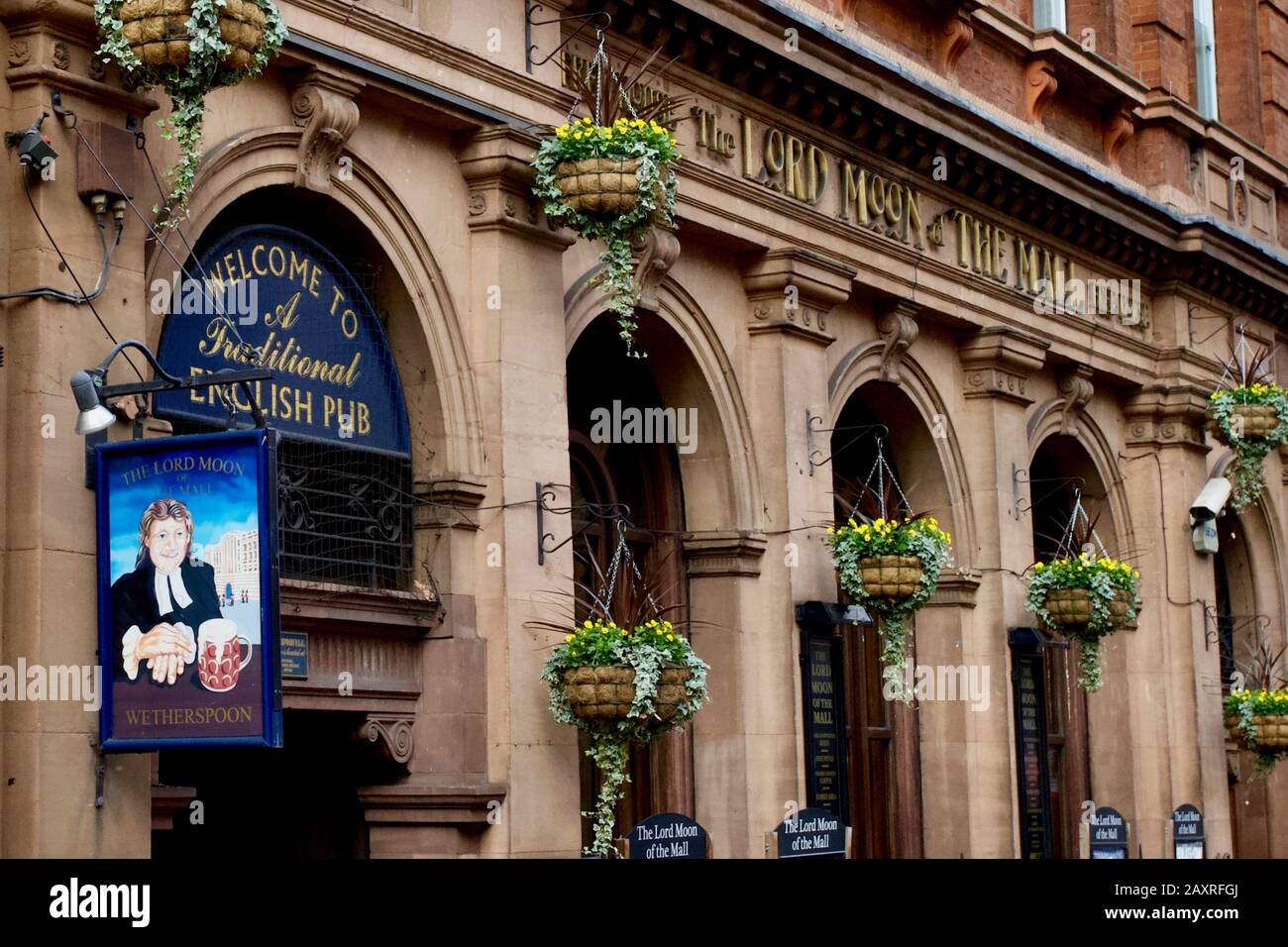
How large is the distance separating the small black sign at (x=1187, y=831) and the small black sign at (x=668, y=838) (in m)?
9.38

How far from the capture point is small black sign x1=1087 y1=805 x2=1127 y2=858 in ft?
70.1

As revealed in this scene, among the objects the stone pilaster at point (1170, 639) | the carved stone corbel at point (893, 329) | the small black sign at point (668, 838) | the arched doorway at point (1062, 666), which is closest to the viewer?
the small black sign at point (668, 838)

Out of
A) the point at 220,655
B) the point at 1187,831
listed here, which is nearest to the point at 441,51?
the point at 220,655

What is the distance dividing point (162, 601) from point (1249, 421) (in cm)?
1588

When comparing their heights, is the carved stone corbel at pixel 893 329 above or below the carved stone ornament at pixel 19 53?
above

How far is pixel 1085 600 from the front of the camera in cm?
2106

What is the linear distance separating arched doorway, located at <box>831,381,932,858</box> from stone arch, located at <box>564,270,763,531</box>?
2324 millimetres

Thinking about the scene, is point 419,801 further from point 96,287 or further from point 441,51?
point 441,51

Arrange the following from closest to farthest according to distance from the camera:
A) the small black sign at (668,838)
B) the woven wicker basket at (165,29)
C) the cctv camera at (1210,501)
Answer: the woven wicker basket at (165,29) < the small black sign at (668,838) < the cctv camera at (1210,501)

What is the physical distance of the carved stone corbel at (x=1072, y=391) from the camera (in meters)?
23.8

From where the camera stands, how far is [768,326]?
60.3 ft

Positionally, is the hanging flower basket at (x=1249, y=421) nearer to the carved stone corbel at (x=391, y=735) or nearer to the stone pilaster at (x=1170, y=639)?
the stone pilaster at (x=1170, y=639)

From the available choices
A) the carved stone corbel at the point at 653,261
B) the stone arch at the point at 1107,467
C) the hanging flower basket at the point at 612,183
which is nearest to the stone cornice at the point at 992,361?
the stone arch at the point at 1107,467
